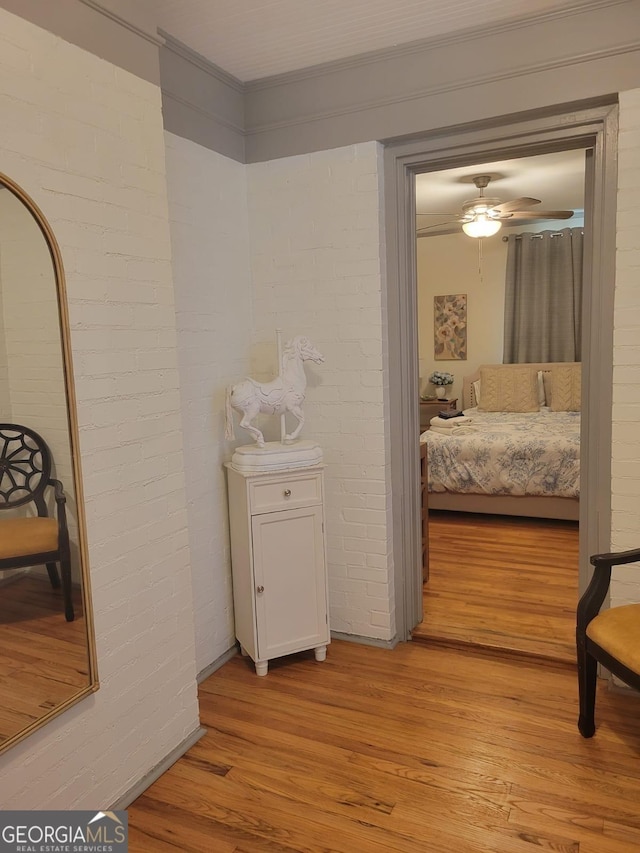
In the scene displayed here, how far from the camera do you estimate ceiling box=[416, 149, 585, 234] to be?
4.56m

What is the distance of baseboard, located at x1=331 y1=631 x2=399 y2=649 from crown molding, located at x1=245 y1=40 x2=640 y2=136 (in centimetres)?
240

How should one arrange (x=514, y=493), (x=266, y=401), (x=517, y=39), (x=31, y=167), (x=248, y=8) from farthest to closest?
(x=514, y=493) → (x=266, y=401) → (x=517, y=39) → (x=248, y=8) → (x=31, y=167)

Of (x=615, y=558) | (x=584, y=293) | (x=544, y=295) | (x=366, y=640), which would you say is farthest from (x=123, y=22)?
(x=544, y=295)

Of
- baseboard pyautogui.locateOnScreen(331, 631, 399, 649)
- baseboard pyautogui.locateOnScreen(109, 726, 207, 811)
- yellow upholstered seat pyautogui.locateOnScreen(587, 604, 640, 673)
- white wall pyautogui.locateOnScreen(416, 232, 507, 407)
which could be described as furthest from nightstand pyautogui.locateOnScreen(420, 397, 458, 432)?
baseboard pyautogui.locateOnScreen(109, 726, 207, 811)

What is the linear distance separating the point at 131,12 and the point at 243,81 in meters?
1.03

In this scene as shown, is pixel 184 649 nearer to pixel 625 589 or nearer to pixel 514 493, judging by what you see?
pixel 625 589

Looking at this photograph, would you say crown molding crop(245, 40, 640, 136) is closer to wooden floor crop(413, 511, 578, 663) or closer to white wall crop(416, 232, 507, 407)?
wooden floor crop(413, 511, 578, 663)

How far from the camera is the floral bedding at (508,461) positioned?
4836 millimetres

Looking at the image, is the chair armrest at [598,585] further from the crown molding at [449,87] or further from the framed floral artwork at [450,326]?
the framed floral artwork at [450,326]

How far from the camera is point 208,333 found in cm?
286

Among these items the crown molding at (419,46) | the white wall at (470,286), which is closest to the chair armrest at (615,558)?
the crown molding at (419,46)

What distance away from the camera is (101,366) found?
1989 mm

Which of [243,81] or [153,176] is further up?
[243,81]

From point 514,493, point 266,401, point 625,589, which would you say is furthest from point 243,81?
point 514,493
